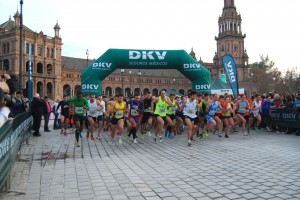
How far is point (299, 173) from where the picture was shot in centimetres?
616

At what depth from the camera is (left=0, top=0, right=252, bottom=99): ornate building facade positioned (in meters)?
72.1

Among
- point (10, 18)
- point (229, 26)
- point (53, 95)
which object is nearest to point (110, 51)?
point (53, 95)

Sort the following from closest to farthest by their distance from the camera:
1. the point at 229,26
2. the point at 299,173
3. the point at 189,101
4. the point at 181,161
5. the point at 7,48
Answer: the point at 299,173, the point at 181,161, the point at 189,101, the point at 7,48, the point at 229,26

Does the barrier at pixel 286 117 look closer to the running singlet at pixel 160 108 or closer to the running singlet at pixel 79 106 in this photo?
the running singlet at pixel 160 108

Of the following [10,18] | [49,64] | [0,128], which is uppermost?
[10,18]

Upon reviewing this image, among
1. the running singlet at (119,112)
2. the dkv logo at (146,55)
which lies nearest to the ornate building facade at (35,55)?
the dkv logo at (146,55)

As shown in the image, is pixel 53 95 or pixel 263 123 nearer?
pixel 263 123

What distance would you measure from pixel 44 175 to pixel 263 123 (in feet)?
44.4

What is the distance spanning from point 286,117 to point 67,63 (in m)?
89.3

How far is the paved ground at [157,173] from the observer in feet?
16.2

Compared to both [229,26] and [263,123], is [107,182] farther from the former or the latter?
[229,26]

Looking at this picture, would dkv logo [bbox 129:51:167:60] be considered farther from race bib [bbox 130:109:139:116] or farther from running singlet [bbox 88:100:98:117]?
running singlet [bbox 88:100:98:117]

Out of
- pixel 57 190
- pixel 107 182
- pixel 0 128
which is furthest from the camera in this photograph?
pixel 107 182

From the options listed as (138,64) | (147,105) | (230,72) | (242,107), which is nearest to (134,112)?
→ (147,105)
